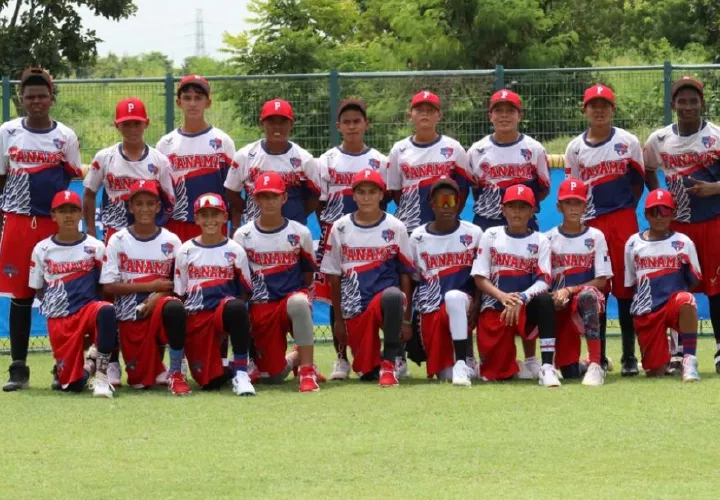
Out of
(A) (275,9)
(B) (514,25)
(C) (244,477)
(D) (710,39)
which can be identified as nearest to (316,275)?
(C) (244,477)

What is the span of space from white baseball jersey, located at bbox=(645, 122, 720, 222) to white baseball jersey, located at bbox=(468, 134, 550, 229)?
85 centimetres

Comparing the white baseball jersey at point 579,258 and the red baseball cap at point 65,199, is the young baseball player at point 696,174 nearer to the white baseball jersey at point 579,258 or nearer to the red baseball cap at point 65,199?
the white baseball jersey at point 579,258

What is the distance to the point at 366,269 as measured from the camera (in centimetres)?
1040

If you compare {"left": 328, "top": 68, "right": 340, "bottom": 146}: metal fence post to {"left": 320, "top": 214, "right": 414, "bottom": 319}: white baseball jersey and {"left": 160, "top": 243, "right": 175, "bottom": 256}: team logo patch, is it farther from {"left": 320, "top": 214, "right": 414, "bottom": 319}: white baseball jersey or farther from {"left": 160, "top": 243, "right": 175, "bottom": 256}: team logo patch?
{"left": 160, "top": 243, "right": 175, "bottom": 256}: team logo patch

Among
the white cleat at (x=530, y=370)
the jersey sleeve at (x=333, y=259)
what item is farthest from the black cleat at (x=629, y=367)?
the jersey sleeve at (x=333, y=259)

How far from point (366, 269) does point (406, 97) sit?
149 inches

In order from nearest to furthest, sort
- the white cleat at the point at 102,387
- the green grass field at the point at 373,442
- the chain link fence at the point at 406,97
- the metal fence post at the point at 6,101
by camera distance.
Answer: the green grass field at the point at 373,442, the white cleat at the point at 102,387, the metal fence post at the point at 6,101, the chain link fence at the point at 406,97

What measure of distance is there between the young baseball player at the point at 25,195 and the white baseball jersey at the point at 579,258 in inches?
133

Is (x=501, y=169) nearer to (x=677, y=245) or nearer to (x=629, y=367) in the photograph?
(x=677, y=245)

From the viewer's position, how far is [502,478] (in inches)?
273

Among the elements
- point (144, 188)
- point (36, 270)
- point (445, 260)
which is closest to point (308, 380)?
point (445, 260)

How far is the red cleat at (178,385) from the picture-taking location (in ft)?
32.3

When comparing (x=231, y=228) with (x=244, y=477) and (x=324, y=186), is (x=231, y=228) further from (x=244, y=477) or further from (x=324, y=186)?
(x=244, y=477)

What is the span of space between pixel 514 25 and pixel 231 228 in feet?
79.4
